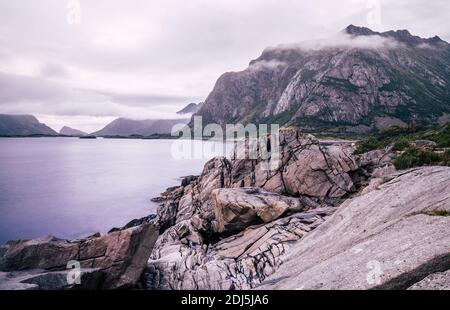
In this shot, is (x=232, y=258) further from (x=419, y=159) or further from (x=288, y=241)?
(x=419, y=159)

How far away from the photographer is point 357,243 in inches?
645

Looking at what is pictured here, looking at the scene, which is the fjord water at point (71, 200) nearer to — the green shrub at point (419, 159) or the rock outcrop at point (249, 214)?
the rock outcrop at point (249, 214)

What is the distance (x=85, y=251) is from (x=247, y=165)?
68.5 feet

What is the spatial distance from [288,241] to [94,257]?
1293cm

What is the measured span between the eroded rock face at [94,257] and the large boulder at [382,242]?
8781 millimetres

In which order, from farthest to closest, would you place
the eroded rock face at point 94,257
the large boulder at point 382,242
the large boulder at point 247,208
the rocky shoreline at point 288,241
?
the large boulder at point 247,208, the eroded rock face at point 94,257, the rocky shoreline at point 288,241, the large boulder at point 382,242

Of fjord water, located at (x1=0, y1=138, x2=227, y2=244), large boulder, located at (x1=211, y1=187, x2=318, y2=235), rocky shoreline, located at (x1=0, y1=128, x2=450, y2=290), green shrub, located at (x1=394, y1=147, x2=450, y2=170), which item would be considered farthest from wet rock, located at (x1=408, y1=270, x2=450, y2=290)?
fjord water, located at (x1=0, y1=138, x2=227, y2=244)

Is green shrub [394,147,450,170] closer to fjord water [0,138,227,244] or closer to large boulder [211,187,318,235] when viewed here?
large boulder [211,187,318,235]

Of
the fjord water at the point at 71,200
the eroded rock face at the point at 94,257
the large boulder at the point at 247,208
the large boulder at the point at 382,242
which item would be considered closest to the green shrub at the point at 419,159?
the large boulder at the point at 247,208

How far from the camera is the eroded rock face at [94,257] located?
64.0ft

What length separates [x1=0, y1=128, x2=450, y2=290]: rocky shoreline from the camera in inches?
516

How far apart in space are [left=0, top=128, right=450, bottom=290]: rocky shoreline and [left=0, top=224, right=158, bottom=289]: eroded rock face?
2.4 inches

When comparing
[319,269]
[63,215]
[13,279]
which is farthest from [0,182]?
[319,269]

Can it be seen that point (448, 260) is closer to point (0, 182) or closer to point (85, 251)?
Result: point (85, 251)
